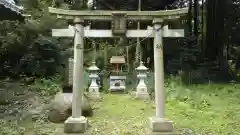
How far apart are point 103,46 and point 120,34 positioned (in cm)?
962

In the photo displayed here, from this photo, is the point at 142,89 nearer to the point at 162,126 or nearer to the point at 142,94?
the point at 142,94

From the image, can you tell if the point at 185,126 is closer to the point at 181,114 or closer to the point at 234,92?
the point at 181,114

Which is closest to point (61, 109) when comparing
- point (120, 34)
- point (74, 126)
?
point (74, 126)

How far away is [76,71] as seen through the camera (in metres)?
6.53

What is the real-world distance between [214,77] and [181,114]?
20.7 ft

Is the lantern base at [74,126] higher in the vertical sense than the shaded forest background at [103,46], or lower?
lower

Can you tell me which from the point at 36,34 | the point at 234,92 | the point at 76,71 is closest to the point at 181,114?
the point at 76,71

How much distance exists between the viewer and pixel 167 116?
8.09 m

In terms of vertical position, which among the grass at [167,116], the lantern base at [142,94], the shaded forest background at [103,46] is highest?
the shaded forest background at [103,46]

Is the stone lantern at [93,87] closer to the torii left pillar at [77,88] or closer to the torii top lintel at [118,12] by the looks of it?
the torii left pillar at [77,88]

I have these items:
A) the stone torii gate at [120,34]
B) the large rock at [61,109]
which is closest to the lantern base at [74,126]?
the stone torii gate at [120,34]

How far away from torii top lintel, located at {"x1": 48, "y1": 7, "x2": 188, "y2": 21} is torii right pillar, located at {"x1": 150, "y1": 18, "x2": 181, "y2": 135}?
16cm

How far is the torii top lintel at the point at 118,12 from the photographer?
6578 mm

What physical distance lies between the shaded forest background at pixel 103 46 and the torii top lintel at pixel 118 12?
694cm
